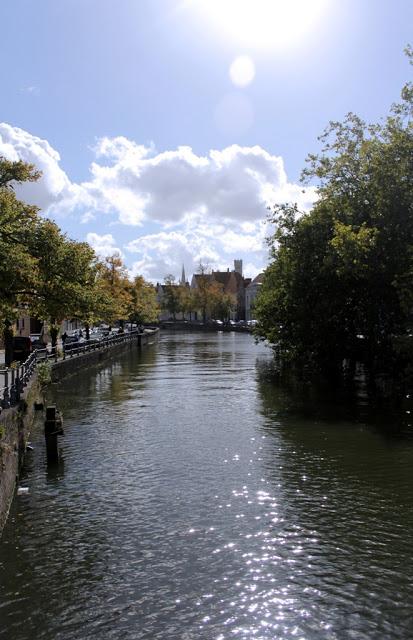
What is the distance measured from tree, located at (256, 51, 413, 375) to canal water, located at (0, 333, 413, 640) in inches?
285

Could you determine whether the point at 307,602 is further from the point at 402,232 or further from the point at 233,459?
the point at 402,232

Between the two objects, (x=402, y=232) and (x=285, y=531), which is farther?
(x=402, y=232)

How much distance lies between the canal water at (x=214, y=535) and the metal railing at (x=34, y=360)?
178 cm

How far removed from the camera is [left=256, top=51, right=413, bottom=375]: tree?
23016 millimetres

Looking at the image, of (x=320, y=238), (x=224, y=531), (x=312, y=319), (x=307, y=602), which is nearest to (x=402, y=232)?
(x=320, y=238)

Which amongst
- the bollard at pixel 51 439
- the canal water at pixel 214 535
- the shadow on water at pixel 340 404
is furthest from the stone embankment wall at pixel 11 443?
the shadow on water at pixel 340 404

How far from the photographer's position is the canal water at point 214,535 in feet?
25.7

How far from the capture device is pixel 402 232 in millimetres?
23609

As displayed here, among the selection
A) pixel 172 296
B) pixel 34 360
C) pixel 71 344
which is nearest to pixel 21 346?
pixel 71 344

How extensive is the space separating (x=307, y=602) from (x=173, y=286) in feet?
446

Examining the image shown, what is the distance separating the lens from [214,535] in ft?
34.4

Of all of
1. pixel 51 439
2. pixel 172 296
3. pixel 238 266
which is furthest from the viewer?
pixel 238 266

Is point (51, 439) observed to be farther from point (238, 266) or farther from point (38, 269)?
point (238, 266)

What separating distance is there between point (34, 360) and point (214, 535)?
16.6 metres
